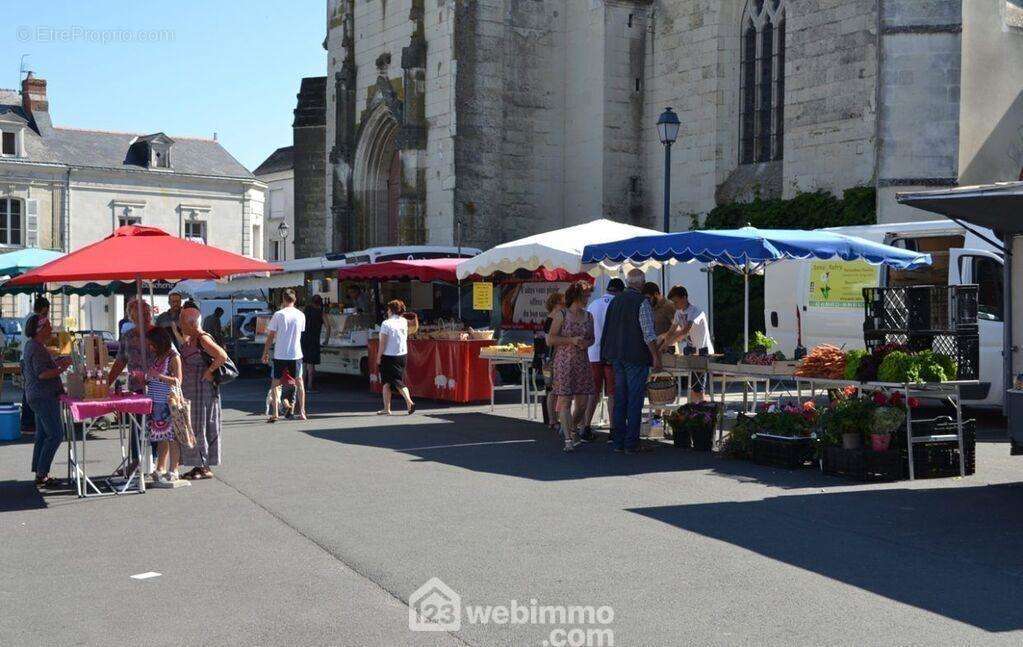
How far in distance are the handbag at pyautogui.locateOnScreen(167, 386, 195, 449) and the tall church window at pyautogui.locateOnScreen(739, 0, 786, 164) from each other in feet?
56.0

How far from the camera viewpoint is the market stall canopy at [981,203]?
8.99 metres

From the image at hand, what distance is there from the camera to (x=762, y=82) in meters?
25.2

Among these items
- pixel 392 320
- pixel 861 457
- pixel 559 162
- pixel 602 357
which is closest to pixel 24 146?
pixel 559 162

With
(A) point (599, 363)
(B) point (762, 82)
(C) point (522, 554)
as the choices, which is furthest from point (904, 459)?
(B) point (762, 82)

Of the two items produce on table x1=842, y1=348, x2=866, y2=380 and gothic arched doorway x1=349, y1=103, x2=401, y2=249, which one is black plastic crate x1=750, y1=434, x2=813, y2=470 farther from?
gothic arched doorway x1=349, y1=103, x2=401, y2=249

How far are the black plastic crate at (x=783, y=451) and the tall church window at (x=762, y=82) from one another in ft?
47.0

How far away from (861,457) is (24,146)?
1914 inches

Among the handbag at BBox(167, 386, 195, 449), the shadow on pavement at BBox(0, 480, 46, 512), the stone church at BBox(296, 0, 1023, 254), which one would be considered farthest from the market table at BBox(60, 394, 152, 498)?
the stone church at BBox(296, 0, 1023, 254)

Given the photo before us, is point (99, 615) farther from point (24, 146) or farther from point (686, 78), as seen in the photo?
point (24, 146)

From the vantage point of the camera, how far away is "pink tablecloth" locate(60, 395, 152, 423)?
958 cm

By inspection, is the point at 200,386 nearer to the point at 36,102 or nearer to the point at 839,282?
the point at 839,282

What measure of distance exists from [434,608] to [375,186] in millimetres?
27987

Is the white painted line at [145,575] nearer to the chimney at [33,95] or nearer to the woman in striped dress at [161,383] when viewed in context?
the woman in striped dress at [161,383]

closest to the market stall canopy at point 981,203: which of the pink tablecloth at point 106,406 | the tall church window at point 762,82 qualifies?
the pink tablecloth at point 106,406
